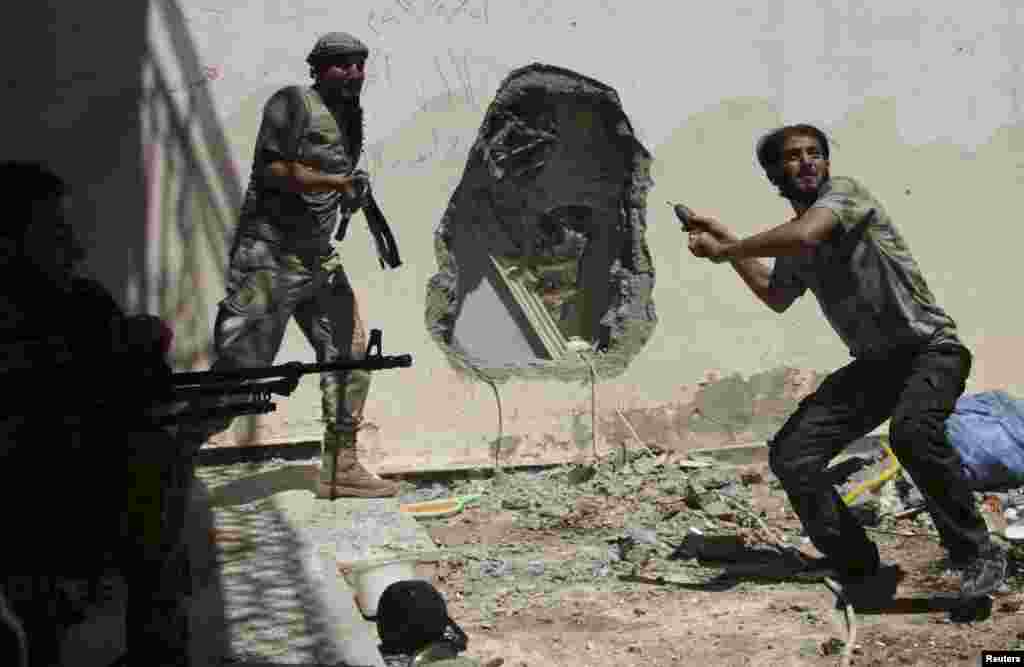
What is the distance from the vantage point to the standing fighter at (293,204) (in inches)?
221

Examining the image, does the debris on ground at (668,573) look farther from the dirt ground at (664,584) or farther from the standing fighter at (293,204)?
the standing fighter at (293,204)

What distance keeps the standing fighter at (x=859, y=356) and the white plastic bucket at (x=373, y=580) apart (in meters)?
1.42

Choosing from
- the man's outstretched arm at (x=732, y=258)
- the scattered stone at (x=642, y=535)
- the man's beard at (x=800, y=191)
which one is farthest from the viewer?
the scattered stone at (x=642, y=535)

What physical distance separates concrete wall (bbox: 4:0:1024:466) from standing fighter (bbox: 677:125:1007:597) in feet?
7.83

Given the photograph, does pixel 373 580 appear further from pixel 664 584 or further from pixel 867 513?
pixel 867 513

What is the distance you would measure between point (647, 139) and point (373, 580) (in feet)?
11.0

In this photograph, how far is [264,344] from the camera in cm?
573

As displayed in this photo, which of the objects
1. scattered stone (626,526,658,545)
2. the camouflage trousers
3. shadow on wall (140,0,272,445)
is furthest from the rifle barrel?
shadow on wall (140,0,272,445)

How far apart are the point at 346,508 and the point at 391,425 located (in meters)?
0.87

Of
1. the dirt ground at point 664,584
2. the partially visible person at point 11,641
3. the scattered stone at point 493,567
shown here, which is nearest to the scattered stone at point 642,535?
the dirt ground at point 664,584

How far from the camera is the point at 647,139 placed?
23.0ft

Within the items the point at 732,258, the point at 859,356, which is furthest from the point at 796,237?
the point at 859,356

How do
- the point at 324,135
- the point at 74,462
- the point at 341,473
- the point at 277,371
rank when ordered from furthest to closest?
the point at 341,473 < the point at 324,135 < the point at 277,371 < the point at 74,462

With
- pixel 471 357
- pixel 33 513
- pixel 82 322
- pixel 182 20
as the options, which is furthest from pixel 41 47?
pixel 33 513
